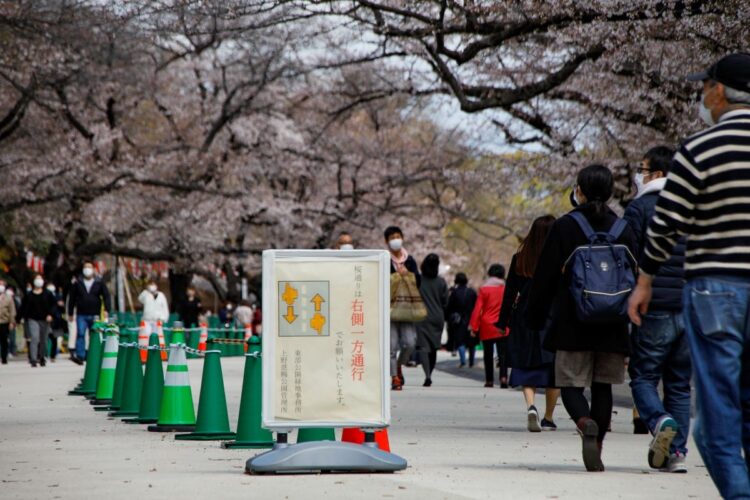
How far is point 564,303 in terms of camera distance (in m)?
8.23

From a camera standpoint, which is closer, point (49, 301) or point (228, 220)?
point (49, 301)

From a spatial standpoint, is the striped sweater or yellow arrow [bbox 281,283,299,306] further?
yellow arrow [bbox 281,283,299,306]

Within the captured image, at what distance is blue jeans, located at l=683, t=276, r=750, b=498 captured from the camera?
539 centimetres

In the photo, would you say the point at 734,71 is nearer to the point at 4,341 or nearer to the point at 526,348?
the point at 526,348

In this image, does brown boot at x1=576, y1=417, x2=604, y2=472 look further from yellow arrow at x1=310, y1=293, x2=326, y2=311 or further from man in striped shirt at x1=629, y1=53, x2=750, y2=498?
man in striped shirt at x1=629, y1=53, x2=750, y2=498

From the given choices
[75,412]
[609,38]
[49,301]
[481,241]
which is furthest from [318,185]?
[75,412]

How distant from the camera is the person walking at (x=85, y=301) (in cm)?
2673

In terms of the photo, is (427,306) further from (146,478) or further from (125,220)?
(125,220)

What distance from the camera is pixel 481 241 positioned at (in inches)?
2854

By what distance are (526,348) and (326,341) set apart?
14.2 feet

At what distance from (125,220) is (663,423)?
35067mm

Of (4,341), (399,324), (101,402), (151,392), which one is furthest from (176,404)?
(4,341)

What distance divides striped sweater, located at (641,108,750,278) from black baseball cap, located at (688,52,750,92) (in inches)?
4.4

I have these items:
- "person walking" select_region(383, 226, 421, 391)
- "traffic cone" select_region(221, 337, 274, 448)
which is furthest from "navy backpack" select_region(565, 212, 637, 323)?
"person walking" select_region(383, 226, 421, 391)
